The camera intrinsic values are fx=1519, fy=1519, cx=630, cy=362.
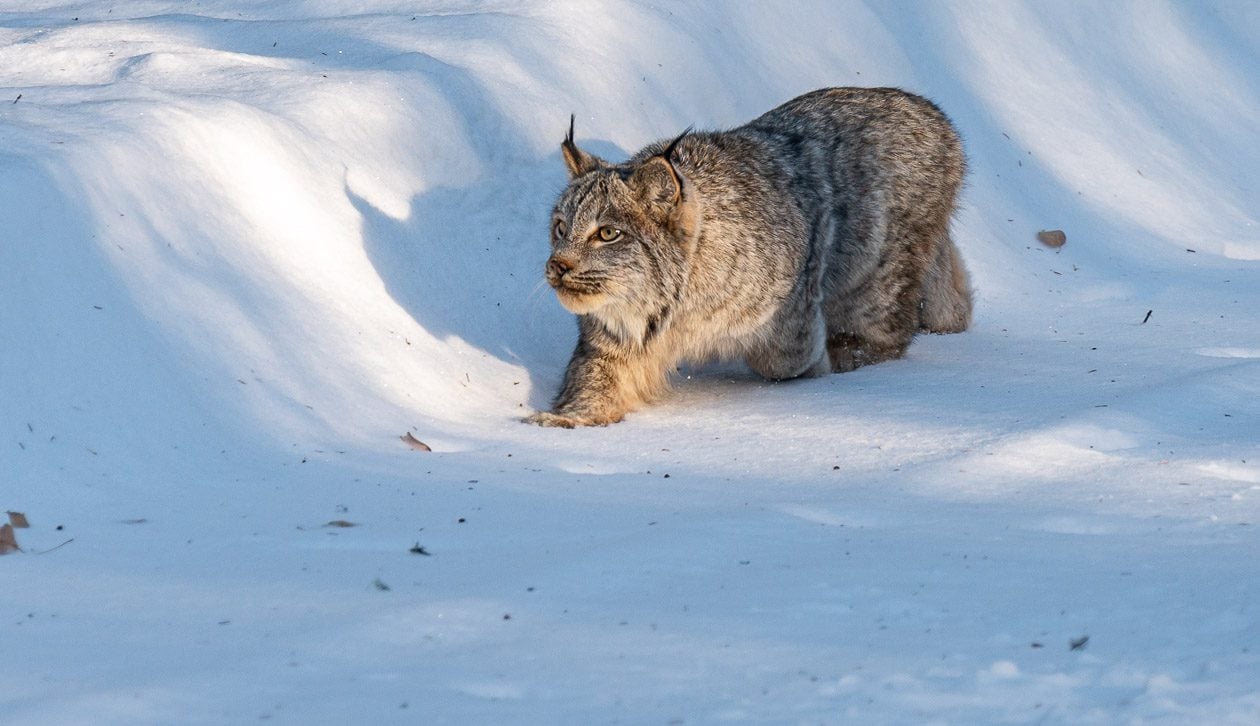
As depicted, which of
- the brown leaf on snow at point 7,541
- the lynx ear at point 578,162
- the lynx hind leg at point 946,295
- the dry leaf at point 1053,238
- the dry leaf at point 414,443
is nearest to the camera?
the brown leaf on snow at point 7,541

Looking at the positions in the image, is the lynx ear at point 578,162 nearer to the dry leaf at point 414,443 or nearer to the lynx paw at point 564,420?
the lynx paw at point 564,420

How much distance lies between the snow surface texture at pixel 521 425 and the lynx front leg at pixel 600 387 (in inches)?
5.7

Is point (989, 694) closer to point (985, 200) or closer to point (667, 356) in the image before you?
point (667, 356)

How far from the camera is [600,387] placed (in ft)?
21.2

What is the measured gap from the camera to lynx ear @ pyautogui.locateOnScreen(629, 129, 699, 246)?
6422mm

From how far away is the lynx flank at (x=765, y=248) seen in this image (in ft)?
21.2

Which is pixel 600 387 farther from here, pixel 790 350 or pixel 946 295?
pixel 946 295

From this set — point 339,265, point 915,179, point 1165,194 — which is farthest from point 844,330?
point 1165,194

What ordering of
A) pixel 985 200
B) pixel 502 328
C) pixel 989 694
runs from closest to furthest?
pixel 989 694, pixel 502 328, pixel 985 200

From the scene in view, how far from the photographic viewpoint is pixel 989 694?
3.25 m

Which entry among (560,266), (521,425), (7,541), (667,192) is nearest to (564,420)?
(521,425)

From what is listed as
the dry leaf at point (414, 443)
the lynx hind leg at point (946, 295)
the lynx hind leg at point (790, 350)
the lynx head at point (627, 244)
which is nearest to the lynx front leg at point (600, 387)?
the lynx head at point (627, 244)

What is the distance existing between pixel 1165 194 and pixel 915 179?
3.46 m

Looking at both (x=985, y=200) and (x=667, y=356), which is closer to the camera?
(x=667, y=356)
